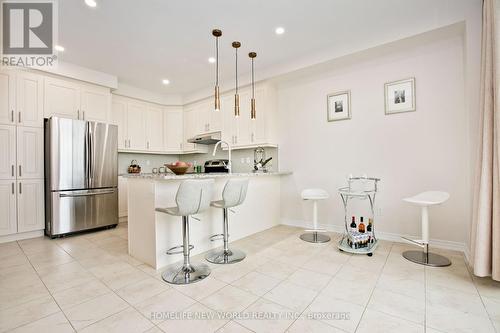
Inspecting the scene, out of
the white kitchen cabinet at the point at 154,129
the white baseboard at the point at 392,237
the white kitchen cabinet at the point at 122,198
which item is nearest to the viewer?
the white baseboard at the point at 392,237

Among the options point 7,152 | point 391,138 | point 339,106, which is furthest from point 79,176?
point 391,138

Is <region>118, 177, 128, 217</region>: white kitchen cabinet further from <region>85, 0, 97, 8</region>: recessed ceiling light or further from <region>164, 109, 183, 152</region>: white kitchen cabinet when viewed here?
<region>85, 0, 97, 8</region>: recessed ceiling light

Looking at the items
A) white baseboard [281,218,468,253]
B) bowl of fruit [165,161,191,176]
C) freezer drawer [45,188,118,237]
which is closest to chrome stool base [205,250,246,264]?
bowl of fruit [165,161,191,176]

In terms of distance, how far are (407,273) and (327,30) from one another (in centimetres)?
298

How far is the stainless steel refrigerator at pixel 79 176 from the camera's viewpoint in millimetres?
3578

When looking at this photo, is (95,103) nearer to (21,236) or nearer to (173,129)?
(173,129)

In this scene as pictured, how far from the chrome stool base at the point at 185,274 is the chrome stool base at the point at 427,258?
2287 mm

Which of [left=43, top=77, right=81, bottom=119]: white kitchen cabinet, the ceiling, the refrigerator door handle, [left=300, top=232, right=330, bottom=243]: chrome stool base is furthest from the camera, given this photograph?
[left=43, top=77, right=81, bottom=119]: white kitchen cabinet

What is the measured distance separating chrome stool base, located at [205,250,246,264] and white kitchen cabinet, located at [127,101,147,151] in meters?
3.38

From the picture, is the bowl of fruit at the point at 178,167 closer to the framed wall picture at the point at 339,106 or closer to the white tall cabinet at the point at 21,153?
the framed wall picture at the point at 339,106

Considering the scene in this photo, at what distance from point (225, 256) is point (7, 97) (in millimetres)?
3968

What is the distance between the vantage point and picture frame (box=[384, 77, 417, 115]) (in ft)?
10.3

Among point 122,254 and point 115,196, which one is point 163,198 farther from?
point 115,196

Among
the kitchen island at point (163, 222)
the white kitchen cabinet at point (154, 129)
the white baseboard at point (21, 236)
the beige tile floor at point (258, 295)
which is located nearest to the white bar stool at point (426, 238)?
the beige tile floor at point (258, 295)
